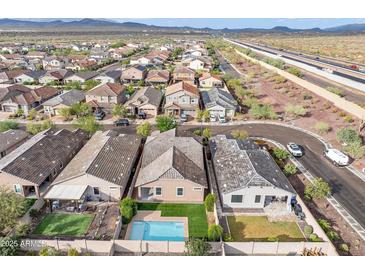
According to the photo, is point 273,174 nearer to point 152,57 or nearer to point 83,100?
point 83,100

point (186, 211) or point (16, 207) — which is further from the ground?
point (16, 207)

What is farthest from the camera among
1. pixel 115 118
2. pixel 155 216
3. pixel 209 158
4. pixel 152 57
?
pixel 152 57

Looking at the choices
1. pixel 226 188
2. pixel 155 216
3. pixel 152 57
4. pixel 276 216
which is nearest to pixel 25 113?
pixel 155 216

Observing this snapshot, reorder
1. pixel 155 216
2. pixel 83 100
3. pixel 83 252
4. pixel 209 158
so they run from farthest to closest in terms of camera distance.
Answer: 1. pixel 83 100
2. pixel 209 158
3. pixel 155 216
4. pixel 83 252

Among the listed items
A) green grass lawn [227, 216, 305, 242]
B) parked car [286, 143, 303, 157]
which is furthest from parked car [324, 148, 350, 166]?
green grass lawn [227, 216, 305, 242]

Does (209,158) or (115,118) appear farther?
(115,118)

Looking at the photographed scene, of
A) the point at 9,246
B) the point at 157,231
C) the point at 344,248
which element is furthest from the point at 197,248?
the point at 9,246

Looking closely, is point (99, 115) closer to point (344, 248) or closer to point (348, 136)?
point (348, 136)

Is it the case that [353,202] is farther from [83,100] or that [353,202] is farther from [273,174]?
[83,100]

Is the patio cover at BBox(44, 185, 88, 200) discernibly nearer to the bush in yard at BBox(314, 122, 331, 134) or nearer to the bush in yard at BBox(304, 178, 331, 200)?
the bush in yard at BBox(304, 178, 331, 200)
